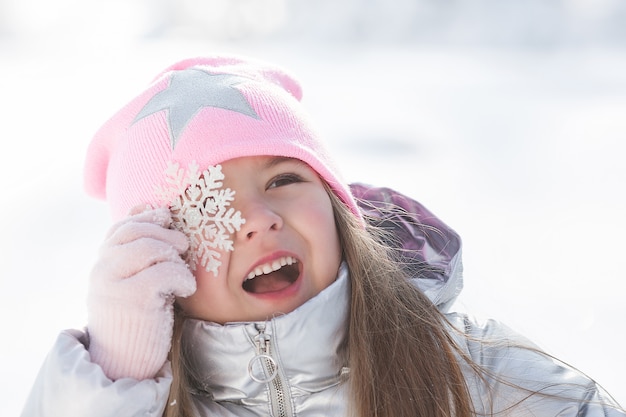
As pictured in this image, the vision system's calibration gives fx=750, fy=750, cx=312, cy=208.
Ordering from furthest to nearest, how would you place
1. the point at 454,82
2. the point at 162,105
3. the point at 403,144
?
the point at 454,82 → the point at 403,144 → the point at 162,105

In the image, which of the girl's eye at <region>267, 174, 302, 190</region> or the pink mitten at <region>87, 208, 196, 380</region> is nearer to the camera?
the pink mitten at <region>87, 208, 196, 380</region>

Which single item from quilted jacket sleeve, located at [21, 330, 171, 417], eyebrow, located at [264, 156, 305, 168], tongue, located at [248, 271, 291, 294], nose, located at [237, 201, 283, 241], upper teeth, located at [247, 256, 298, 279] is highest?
eyebrow, located at [264, 156, 305, 168]

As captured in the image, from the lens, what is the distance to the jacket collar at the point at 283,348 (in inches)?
52.1

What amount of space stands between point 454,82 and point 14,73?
2.19 m

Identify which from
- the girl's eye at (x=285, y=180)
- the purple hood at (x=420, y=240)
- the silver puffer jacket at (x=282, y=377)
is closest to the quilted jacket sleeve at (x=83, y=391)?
the silver puffer jacket at (x=282, y=377)

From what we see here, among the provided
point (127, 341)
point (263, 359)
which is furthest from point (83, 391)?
point (263, 359)

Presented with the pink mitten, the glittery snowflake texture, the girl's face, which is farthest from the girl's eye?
the pink mitten

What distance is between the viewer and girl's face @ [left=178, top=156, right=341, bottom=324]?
1.32 m

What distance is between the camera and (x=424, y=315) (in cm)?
144

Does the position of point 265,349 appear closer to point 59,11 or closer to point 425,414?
point 425,414

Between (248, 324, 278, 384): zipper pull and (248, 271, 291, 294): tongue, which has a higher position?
(248, 271, 291, 294): tongue

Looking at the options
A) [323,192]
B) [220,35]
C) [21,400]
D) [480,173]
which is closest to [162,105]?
[323,192]

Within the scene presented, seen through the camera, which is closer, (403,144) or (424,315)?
(424,315)

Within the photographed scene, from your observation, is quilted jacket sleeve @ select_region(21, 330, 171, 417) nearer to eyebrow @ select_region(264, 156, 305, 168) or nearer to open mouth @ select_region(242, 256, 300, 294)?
open mouth @ select_region(242, 256, 300, 294)
